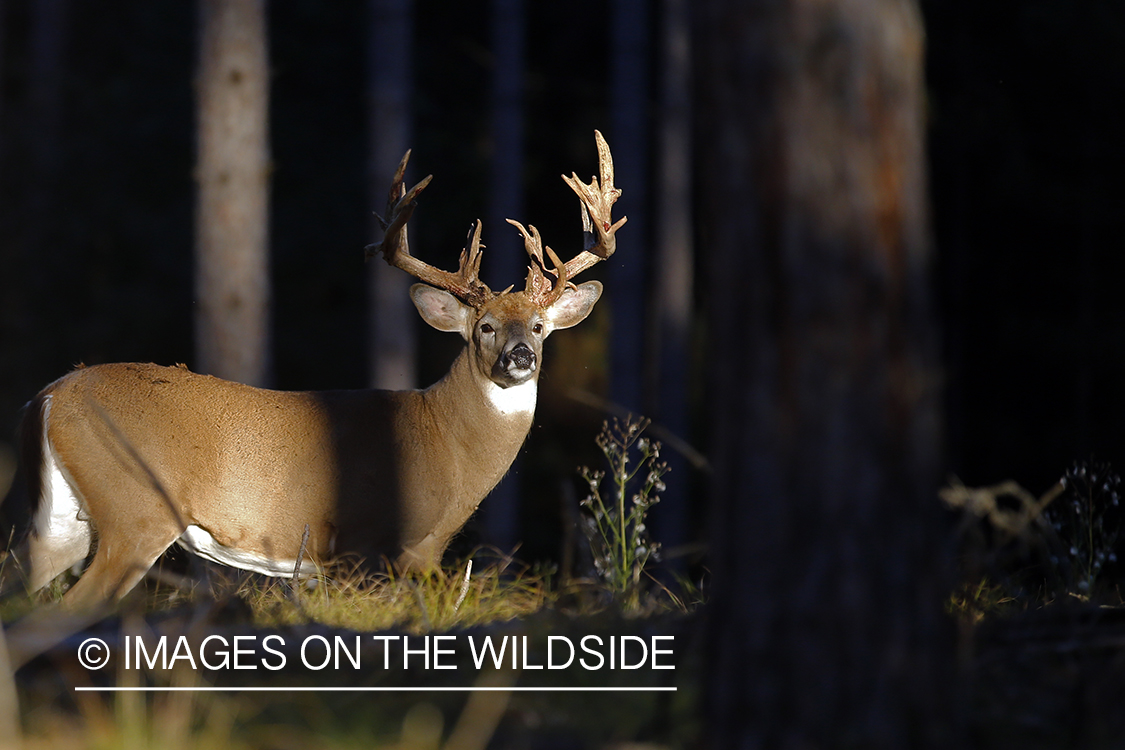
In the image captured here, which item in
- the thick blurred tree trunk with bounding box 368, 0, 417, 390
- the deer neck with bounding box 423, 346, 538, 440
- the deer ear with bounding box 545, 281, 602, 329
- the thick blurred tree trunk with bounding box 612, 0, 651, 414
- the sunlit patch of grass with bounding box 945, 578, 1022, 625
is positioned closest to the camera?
the sunlit patch of grass with bounding box 945, 578, 1022, 625

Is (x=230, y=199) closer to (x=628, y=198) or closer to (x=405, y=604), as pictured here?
(x=405, y=604)

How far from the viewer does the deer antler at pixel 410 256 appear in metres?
5.51

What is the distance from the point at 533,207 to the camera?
55.8 feet

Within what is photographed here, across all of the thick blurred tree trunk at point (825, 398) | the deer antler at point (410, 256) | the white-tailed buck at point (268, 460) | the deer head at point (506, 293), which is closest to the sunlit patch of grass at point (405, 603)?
the white-tailed buck at point (268, 460)

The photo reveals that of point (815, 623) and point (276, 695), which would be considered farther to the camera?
point (276, 695)

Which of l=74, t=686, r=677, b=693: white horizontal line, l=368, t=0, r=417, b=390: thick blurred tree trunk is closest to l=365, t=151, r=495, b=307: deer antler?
l=74, t=686, r=677, b=693: white horizontal line

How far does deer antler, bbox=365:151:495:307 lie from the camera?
5508 millimetres

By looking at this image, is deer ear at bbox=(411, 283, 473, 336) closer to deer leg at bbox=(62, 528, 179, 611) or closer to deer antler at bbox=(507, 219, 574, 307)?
deer antler at bbox=(507, 219, 574, 307)

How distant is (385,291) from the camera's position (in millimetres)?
9305

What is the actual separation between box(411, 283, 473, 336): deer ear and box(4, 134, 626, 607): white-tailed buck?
0.63 feet

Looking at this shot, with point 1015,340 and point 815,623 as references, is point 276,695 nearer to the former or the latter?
point 815,623

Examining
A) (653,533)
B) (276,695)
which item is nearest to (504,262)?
(653,533)

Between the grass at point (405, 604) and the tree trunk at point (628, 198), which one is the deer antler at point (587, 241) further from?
the tree trunk at point (628, 198)

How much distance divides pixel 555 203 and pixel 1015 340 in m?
6.69
